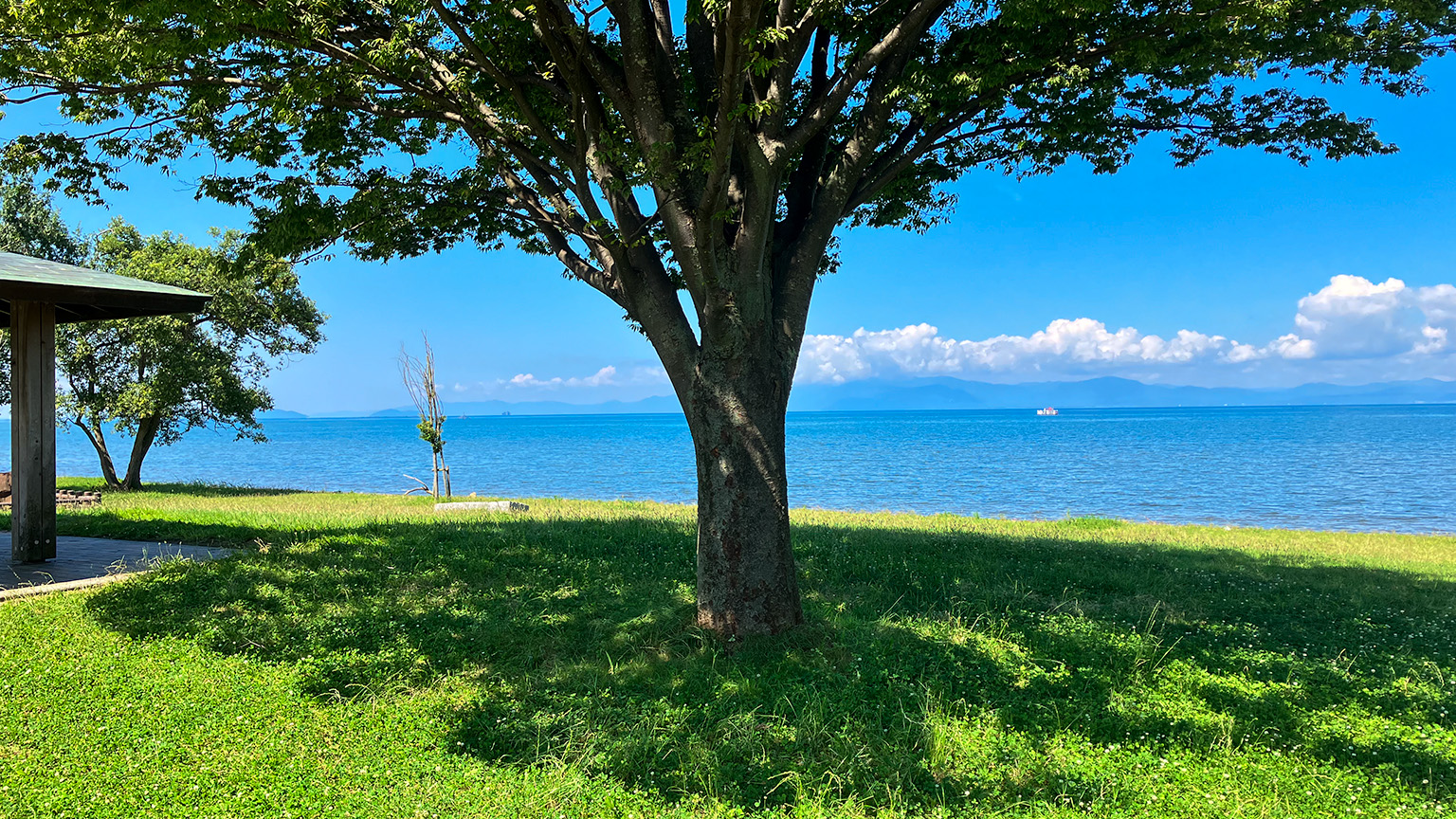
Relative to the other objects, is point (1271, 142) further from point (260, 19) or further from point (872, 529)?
point (260, 19)

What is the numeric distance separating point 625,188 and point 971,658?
4.75m

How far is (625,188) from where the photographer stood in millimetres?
6793

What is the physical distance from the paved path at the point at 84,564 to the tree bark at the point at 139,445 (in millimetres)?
13530

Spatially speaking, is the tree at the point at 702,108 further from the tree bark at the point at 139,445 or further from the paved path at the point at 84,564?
the tree bark at the point at 139,445

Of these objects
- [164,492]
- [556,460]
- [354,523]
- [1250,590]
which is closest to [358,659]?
[354,523]

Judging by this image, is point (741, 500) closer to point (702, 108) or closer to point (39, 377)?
point (702, 108)

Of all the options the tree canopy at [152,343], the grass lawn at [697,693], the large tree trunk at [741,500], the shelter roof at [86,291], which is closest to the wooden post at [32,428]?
the shelter roof at [86,291]

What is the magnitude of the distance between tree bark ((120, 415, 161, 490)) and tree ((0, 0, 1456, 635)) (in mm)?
18193

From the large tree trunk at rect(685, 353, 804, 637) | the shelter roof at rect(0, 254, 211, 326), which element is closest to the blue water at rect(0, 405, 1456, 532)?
the large tree trunk at rect(685, 353, 804, 637)

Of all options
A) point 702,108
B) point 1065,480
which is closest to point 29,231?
point 702,108

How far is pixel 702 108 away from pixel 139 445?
23.3 metres

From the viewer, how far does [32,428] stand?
29.5 ft

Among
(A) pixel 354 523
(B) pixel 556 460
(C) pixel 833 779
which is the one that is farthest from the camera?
(B) pixel 556 460

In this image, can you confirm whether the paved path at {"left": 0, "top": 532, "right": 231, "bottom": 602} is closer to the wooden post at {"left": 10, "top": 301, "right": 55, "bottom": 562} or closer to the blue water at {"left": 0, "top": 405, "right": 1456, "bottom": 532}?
the wooden post at {"left": 10, "top": 301, "right": 55, "bottom": 562}
